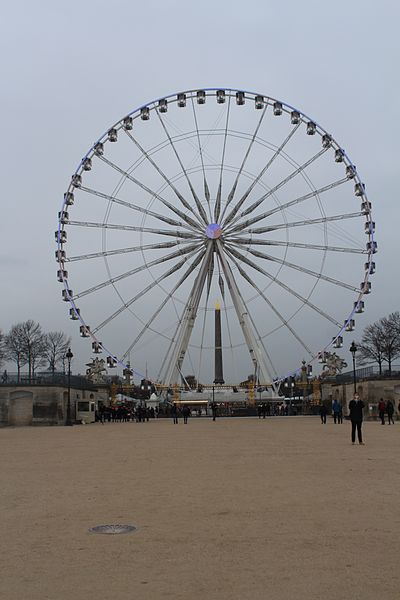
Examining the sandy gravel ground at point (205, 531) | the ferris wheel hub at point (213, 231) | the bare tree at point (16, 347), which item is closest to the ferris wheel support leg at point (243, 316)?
the ferris wheel hub at point (213, 231)

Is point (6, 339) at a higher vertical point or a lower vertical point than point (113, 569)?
higher

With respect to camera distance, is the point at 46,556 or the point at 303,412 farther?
the point at 303,412

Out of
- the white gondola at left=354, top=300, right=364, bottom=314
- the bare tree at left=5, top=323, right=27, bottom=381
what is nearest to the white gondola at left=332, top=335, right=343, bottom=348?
the white gondola at left=354, top=300, right=364, bottom=314

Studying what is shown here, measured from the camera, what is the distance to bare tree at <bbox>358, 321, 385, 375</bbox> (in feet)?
285

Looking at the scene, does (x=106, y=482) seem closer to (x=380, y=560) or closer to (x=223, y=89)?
(x=380, y=560)

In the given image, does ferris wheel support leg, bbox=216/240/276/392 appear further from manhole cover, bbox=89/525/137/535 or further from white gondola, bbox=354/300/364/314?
manhole cover, bbox=89/525/137/535

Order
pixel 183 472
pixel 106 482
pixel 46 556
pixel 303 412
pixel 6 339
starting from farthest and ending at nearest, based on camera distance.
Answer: pixel 6 339, pixel 303 412, pixel 183 472, pixel 106 482, pixel 46 556

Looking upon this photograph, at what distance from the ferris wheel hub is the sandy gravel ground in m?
32.6

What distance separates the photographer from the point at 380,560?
700 centimetres

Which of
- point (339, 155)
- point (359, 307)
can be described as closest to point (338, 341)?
point (359, 307)

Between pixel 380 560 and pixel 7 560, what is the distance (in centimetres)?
367

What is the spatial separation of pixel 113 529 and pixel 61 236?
4168 cm

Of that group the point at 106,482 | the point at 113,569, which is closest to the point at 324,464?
the point at 106,482

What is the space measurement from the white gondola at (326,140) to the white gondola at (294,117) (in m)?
2.04
